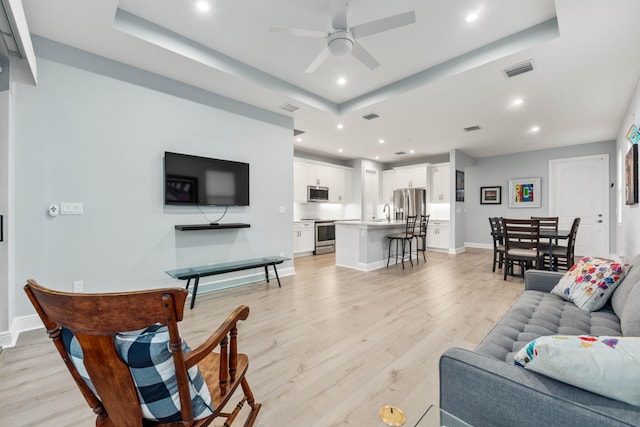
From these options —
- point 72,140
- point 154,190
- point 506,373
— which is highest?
point 72,140

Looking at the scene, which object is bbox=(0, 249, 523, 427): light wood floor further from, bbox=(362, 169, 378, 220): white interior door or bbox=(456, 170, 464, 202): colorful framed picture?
bbox=(362, 169, 378, 220): white interior door

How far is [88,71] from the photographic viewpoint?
9.66 feet

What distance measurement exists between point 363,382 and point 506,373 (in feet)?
3.67

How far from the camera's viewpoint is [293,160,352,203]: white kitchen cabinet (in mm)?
7188

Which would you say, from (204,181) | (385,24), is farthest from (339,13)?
(204,181)

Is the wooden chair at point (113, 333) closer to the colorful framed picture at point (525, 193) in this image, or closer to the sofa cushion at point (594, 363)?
the sofa cushion at point (594, 363)

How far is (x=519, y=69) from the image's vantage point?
3.23m

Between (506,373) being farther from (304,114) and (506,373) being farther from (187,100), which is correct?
(304,114)

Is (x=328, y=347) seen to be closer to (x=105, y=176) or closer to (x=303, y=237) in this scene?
(x=105, y=176)

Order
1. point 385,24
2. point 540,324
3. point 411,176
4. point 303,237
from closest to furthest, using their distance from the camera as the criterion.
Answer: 1. point 540,324
2. point 385,24
3. point 303,237
4. point 411,176

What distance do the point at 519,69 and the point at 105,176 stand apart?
478 centimetres

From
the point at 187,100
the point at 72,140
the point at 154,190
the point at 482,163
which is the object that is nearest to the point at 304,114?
the point at 187,100

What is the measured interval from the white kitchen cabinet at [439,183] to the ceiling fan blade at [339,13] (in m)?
6.14

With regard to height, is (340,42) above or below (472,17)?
below
